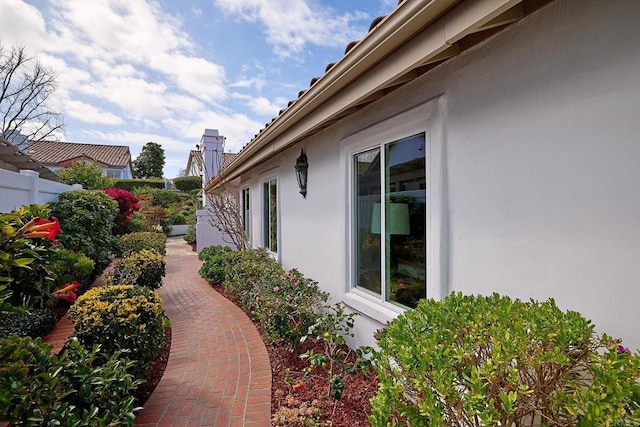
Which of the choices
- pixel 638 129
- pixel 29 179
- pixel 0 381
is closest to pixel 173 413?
pixel 0 381

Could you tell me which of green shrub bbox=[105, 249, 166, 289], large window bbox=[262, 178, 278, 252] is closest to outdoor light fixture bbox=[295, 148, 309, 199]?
large window bbox=[262, 178, 278, 252]

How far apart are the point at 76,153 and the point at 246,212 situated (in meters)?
38.8

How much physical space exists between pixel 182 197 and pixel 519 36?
3331 cm

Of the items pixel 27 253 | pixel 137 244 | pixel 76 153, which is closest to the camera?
pixel 27 253

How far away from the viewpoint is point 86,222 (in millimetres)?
8227

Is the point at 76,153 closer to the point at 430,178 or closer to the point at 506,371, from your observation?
the point at 430,178

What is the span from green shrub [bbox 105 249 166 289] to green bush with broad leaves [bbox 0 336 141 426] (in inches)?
163

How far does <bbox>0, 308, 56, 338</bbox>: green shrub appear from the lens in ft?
15.7

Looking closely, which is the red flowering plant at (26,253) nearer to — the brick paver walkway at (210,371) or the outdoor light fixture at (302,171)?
the brick paver walkway at (210,371)

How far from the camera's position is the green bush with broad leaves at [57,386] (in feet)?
7.38

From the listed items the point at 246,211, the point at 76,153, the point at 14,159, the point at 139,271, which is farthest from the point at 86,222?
the point at 76,153

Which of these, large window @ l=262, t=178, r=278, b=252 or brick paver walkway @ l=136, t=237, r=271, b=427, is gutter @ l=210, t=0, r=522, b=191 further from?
large window @ l=262, t=178, r=278, b=252

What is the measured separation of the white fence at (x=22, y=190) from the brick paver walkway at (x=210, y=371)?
7.94 ft

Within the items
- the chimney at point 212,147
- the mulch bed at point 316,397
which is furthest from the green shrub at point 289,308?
the chimney at point 212,147
